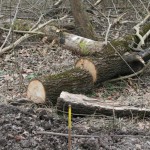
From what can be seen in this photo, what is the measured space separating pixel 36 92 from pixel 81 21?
3.38 meters

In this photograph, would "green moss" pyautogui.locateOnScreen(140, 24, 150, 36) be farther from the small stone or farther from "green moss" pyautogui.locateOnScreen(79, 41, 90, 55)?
the small stone

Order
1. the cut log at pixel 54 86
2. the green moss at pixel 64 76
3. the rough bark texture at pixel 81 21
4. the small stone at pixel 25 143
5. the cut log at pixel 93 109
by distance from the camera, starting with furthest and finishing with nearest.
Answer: the rough bark texture at pixel 81 21, the green moss at pixel 64 76, the cut log at pixel 54 86, the cut log at pixel 93 109, the small stone at pixel 25 143

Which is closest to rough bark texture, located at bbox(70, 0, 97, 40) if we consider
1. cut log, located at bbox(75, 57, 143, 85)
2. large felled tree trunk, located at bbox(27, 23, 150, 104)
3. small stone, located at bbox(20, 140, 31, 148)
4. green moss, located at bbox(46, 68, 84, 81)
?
large felled tree trunk, located at bbox(27, 23, 150, 104)

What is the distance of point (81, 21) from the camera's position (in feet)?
28.4

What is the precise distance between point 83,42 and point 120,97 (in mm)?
2238

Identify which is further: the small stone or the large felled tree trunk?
the large felled tree trunk

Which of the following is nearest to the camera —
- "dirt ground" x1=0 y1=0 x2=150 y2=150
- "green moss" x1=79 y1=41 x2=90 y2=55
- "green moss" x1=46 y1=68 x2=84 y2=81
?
"dirt ground" x1=0 y1=0 x2=150 y2=150

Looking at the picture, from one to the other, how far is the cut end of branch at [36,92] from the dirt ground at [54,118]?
0.35ft

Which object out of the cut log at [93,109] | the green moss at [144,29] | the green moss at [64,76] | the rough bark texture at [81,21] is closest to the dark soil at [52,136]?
the cut log at [93,109]

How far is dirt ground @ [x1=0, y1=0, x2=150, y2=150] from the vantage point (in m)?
4.25

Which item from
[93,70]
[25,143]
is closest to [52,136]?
[25,143]

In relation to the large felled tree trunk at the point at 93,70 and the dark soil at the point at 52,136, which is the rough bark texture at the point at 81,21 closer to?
the large felled tree trunk at the point at 93,70

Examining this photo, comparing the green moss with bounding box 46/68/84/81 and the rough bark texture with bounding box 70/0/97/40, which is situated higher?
the rough bark texture with bounding box 70/0/97/40

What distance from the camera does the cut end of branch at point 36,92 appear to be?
5.66 metres
